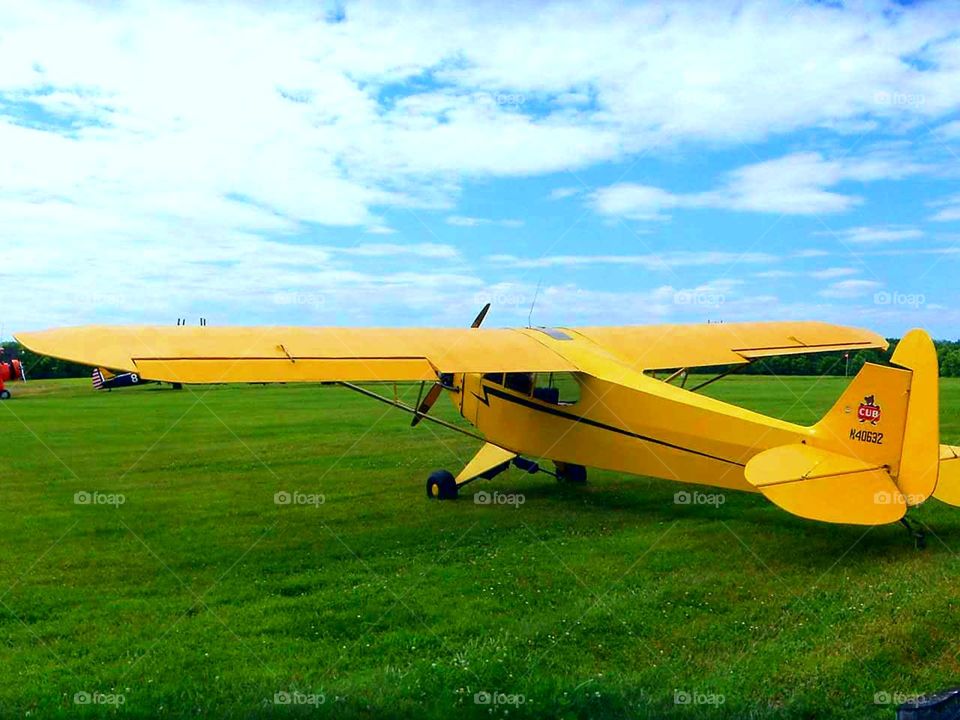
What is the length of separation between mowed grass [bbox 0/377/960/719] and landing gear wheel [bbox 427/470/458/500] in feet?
0.72

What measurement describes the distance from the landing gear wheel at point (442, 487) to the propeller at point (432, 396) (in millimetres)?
926

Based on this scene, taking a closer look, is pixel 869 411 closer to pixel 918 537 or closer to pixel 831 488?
pixel 831 488

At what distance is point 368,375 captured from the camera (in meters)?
9.71

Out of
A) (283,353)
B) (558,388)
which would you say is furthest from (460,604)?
A: (558,388)

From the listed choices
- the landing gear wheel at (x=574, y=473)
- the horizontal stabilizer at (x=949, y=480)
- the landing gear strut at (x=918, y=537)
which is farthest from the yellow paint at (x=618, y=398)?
the landing gear wheel at (x=574, y=473)

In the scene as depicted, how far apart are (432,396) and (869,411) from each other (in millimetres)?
6990

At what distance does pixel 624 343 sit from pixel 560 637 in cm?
817

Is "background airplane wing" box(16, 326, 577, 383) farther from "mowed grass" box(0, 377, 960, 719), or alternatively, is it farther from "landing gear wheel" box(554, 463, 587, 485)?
"landing gear wheel" box(554, 463, 587, 485)

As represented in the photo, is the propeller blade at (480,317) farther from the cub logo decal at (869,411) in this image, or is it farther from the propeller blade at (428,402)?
the cub logo decal at (869,411)

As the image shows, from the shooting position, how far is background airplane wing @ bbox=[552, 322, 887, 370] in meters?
13.5

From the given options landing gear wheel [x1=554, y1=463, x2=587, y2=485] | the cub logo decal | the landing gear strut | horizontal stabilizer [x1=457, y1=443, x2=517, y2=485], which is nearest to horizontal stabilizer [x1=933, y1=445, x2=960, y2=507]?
the landing gear strut

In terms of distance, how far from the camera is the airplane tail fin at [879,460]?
750cm

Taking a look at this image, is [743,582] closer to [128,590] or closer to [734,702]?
[734,702]

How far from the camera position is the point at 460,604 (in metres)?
7.07
